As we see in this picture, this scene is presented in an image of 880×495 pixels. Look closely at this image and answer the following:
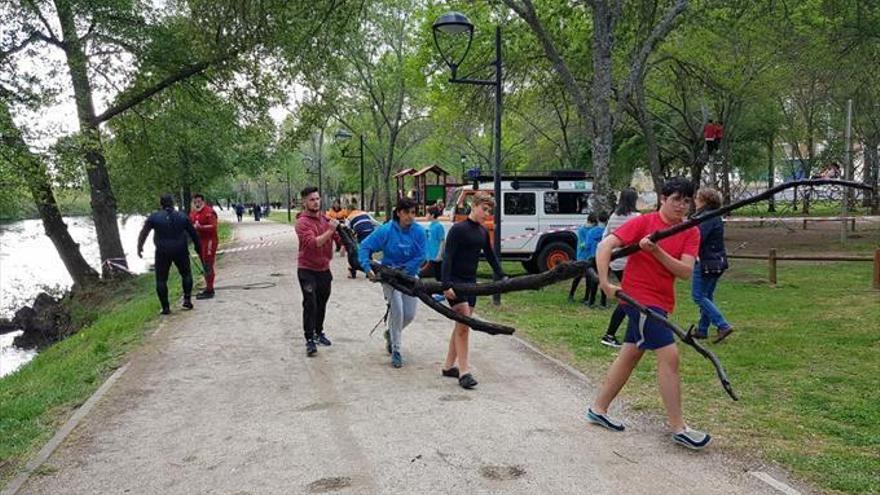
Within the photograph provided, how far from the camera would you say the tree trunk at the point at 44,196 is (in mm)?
10562

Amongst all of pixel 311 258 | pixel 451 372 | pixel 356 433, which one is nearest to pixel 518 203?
pixel 311 258

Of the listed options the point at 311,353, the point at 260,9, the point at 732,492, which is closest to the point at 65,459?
the point at 311,353

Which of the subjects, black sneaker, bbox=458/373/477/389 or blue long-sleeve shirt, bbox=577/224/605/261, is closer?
black sneaker, bbox=458/373/477/389

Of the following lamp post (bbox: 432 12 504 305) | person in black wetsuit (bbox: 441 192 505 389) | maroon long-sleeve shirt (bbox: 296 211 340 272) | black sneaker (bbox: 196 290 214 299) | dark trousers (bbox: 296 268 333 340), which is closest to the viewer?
person in black wetsuit (bbox: 441 192 505 389)

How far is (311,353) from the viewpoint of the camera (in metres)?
7.40

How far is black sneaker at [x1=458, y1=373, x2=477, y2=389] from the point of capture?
238 inches

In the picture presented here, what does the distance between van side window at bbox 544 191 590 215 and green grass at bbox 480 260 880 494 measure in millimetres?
2815

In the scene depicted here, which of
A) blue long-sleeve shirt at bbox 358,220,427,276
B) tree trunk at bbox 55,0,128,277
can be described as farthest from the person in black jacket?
tree trunk at bbox 55,0,128,277

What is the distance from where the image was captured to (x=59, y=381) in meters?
7.12

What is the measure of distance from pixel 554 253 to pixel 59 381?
31.7 ft

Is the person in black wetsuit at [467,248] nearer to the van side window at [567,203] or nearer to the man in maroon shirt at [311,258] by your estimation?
the man in maroon shirt at [311,258]

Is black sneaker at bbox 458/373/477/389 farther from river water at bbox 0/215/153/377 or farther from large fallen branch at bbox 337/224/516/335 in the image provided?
river water at bbox 0/215/153/377

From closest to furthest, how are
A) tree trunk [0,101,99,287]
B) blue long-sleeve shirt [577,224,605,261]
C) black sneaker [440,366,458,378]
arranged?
black sneaker [440,366,458,378] < blue long-sleeve shirt [577,224,605,261] < tree trunk [0,101,99,287]

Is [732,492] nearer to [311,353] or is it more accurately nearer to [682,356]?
[682,356]
